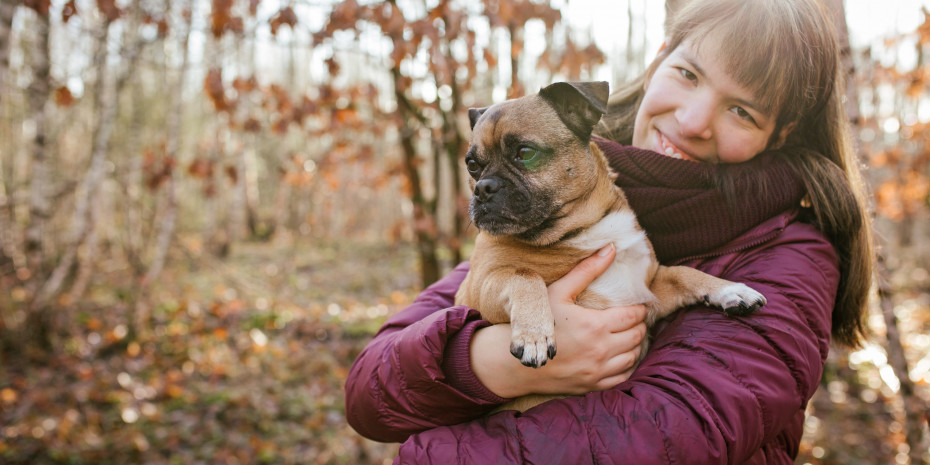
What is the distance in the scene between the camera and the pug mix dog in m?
2.32


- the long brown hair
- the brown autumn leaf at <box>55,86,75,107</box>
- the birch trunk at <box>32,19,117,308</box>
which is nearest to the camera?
the long brown hair

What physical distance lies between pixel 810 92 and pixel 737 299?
1.01m

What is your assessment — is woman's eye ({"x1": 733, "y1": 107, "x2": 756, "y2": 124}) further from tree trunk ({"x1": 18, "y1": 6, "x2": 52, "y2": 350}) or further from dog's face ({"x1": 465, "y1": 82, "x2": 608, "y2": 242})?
tree trunk ({"x1": 18, "y1": 6, "x2": 52, "y2": 350})

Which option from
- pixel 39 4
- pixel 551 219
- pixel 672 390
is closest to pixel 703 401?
pixel 672 390

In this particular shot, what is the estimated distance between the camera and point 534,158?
2584 millimetres

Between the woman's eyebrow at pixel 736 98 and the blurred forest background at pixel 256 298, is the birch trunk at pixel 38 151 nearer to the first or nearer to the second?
the blurred forest background at pixel 256 298

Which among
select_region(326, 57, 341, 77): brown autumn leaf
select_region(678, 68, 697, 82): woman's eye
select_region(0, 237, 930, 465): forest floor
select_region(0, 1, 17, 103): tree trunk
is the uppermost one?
select_region(0, 1, 17, 103): tree trunk

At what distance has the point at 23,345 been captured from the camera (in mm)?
7102

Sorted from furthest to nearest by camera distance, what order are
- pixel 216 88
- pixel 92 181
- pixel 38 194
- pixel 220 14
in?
pixel 92 181 → pixel 38 194 → pixel 216 88 → pixel 220 14

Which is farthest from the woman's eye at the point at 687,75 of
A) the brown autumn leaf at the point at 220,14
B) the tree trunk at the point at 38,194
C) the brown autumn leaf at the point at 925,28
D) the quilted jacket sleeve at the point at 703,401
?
the tree trunk at the point at 38,194

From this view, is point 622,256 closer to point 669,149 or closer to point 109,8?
point 669,149

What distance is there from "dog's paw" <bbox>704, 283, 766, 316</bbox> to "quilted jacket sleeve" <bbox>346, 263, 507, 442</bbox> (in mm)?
919

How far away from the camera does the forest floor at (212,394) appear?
5.61 meters

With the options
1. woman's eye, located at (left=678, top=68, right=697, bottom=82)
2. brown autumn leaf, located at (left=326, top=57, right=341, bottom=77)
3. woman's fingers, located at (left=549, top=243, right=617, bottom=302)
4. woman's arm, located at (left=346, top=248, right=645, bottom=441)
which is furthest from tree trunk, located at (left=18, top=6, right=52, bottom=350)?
woman's eye, located at (left=678, top=68, right=697, bottom=82)
